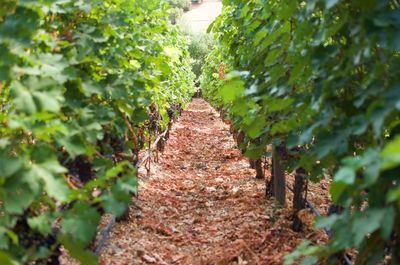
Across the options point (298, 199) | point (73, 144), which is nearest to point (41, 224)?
point (73, 144)

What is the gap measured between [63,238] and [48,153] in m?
0.46

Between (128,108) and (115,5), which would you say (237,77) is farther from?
(115,5)

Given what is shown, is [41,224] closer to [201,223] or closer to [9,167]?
[9,167]

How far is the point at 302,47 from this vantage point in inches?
89.7

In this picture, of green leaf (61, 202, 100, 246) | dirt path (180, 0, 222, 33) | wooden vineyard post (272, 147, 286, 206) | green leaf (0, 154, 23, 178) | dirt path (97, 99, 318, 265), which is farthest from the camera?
dirt path (180, 0, 222, 33)

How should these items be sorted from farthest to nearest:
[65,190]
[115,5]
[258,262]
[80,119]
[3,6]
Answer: [258,262] → [115,5] → [80,119] → [3,6] → [65,190]

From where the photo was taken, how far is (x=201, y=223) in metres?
4.98

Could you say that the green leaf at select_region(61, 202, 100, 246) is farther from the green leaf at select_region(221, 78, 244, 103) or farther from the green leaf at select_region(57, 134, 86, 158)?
the green leaf at select_region(221, 78, 244, 103)

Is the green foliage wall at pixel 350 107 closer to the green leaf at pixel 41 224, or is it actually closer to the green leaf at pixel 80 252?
the green leaf at pixel 80 252

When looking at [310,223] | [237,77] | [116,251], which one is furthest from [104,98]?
[310,223]

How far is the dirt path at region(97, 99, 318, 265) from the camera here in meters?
3.87

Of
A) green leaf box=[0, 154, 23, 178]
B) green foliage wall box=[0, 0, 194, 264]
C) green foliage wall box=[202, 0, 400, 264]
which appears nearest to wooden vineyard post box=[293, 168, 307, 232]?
green foliage wall box=[202, 0, 400, 264]

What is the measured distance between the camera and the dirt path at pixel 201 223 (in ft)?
12.7

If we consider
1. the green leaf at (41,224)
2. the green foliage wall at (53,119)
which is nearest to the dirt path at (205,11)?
the green foliage wall at (53,119)
